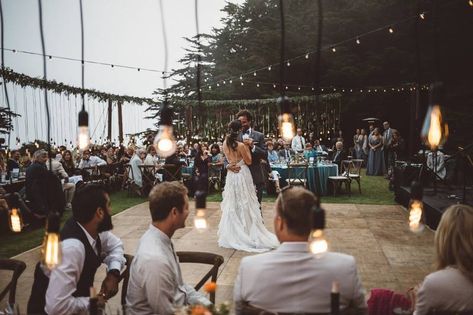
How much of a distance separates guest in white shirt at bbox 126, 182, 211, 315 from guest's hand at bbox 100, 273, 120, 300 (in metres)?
0.36

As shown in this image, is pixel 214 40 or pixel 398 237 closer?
pixel 398 237

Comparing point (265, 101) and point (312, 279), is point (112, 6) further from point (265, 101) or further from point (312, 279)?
point (265, 101)

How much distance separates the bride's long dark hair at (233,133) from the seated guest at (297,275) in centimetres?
355

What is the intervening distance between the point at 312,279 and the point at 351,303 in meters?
0.21

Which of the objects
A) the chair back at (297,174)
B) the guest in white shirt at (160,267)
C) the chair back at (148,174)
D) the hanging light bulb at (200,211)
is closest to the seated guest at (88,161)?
the chair back at (148,174)

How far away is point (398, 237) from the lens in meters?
6.03

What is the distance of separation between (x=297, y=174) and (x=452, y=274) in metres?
8.30

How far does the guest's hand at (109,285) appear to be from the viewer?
241 cm

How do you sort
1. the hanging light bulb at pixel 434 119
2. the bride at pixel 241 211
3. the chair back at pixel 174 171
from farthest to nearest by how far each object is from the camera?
1. the chair back at pixel 174 171
2. the bride at pixel 241 211
3. the hanging light bulb at pixel 434 119

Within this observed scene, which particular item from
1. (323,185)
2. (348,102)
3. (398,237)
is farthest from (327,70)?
(398,237)

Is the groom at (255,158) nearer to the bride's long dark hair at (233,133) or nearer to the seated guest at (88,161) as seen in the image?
the bride's long dark hair at (233,133)

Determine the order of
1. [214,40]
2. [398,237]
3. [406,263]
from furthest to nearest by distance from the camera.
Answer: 1. [214,40]
2. [398,237]
3. [406,263]

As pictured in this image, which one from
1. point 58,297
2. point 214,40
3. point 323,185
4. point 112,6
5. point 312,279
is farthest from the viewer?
point 214,40

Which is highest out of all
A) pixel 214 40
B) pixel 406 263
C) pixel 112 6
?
pixel 214 40
